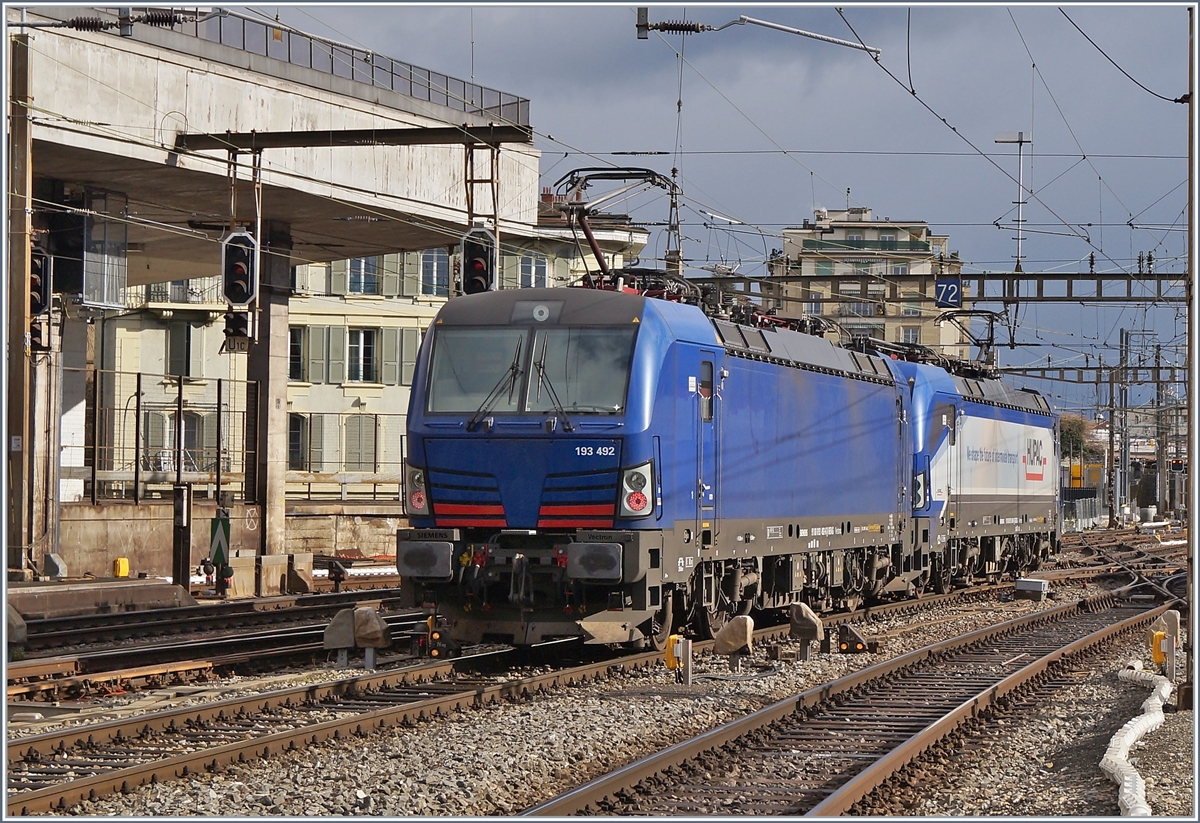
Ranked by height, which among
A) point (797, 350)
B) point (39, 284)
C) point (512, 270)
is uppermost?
point (512, 270)

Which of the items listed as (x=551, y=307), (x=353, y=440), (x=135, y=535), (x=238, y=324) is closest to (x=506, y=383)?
(x=551, y=307)

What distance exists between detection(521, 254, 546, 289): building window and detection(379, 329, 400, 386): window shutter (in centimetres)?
496

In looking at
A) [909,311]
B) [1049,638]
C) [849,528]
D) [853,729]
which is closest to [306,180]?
[849,528]

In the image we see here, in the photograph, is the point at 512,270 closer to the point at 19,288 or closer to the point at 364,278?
the point at 364,278

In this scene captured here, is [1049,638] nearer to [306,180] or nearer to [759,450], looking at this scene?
[759,450]

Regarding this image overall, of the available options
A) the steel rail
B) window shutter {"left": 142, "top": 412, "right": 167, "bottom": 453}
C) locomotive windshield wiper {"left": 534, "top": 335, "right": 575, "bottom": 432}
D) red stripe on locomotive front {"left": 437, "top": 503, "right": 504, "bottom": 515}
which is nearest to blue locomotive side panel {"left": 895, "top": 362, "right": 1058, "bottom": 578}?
the steel rail

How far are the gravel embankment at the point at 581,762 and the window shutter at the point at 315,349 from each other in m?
40.2

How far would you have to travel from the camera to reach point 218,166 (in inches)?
1026

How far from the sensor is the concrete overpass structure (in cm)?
2250

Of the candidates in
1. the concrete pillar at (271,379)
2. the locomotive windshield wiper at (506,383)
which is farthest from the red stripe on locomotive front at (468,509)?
the concrete pillar at (271,379)

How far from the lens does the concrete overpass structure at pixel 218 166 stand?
22.5 m

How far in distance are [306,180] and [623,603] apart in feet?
50.8

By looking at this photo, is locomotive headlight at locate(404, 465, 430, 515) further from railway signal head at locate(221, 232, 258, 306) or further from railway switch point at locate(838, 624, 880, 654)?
railway signal head at locate(221, 232, 258, 306)

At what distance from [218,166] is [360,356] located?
1088 inches
